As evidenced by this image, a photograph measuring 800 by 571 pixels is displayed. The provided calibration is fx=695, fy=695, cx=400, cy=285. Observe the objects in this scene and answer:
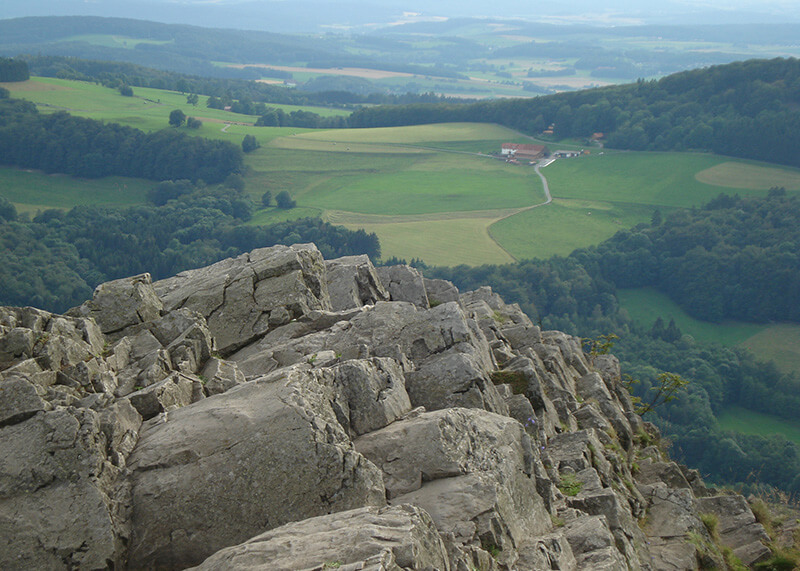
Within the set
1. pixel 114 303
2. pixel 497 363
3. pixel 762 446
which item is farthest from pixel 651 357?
pixel 114 303

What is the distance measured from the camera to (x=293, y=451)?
59.0 ft

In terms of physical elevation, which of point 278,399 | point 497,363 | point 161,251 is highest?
point 278,399

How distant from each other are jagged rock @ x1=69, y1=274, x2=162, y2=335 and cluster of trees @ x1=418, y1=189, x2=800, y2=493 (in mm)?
69009

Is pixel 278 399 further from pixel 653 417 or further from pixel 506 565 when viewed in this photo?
pixel 653 417

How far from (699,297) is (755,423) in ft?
139

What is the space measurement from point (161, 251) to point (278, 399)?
482 feet

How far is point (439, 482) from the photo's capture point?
63.8ft

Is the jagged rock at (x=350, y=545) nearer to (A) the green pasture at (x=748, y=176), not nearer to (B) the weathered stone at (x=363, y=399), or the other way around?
(B) the weathered stone at (x=363, y=399)

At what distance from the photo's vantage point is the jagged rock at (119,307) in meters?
26.9

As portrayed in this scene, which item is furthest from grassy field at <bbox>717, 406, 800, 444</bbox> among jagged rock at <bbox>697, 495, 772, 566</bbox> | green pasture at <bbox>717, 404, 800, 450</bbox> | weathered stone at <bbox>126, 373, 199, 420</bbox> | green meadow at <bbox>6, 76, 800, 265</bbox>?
weathered stone at <bbox>126, 373, 199, 420</bbox>

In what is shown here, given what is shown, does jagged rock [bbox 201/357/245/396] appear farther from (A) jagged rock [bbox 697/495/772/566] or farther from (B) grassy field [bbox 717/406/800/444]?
(B) grassy field [bbox 717/406/800/444]

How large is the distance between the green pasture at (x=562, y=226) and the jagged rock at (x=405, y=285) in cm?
10402

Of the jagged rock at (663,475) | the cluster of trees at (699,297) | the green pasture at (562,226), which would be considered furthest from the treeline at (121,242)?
the jagged rock at (663,475)

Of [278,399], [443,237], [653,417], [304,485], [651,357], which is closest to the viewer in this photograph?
[304,485]
